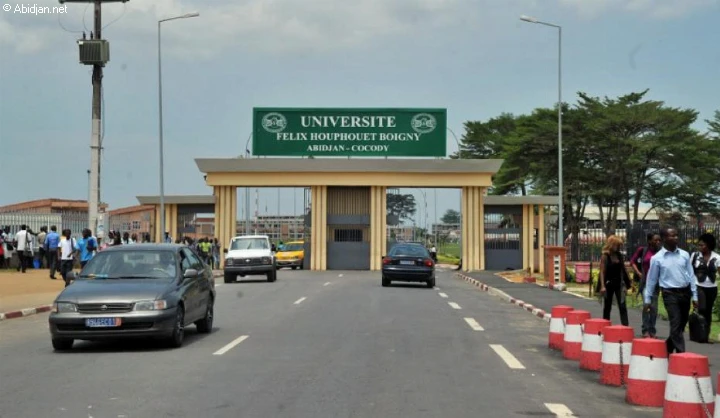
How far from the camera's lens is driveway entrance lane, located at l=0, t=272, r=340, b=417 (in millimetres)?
9039

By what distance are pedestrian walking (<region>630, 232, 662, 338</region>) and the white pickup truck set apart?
58.6 feet

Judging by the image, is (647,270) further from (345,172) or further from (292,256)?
(292,256)

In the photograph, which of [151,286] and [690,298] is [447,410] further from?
[151,286]

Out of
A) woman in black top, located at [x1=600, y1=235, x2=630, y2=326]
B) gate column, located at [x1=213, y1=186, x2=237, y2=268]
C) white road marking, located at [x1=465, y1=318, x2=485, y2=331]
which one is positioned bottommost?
white road marking, located at [x1=465, y1=318, x2=485, y2=331]

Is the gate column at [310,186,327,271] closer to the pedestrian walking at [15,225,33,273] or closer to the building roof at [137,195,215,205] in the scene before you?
the building roof at [137,195,215,205]

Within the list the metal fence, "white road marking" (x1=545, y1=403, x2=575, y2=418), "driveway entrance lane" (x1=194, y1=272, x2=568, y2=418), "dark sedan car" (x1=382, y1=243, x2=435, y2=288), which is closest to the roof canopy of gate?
the metal fence

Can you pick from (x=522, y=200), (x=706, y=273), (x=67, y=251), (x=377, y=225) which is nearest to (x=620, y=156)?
(x=522, y=200)

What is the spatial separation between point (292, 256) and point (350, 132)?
836 centimetres

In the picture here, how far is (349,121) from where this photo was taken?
4744 cm

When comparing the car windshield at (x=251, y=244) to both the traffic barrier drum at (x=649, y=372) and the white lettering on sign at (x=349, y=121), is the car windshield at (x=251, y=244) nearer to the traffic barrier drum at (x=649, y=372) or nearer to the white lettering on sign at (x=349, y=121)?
the white lettering on sign at (x=349, y=121)

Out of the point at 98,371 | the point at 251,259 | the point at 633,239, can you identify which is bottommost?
the point at 98,371

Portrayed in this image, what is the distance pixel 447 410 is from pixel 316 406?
1.24 metres

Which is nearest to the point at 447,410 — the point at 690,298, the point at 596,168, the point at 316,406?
the point at 316,406

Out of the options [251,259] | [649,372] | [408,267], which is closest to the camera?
[649,372]
